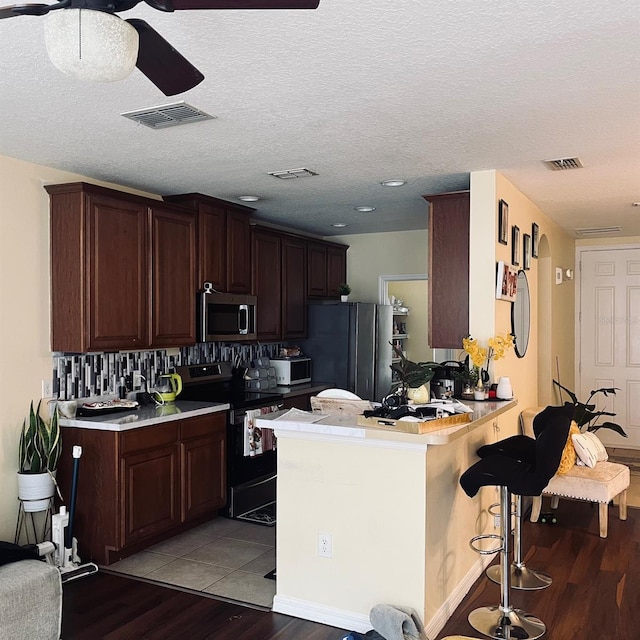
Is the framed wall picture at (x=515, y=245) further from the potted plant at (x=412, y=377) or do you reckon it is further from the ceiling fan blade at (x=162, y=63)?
the ceiling fan blade at (x=162, y=63)

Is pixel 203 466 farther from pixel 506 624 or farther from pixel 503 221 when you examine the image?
pixel 503 221

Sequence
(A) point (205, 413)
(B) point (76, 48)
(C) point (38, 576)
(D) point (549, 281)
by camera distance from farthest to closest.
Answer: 1. (D) point (549, 281)
2. (A) point (205, 413)
3. (C) point (38, 576)
4. (B) point (76, 48)

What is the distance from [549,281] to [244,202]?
3015 mm

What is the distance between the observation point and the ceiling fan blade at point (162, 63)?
64.2 inches

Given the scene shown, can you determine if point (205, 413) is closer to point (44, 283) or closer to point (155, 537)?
point (155, 537)

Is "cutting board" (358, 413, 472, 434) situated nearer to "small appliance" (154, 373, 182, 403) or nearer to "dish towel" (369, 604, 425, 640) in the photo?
"dish towel" (369, 604, 425, 640)

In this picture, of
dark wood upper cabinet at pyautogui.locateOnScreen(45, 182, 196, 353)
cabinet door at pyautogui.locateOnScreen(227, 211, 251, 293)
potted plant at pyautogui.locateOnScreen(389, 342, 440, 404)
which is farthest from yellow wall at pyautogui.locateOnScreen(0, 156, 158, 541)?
potted plant at pyautogui.locateOnScreen(389, 342, 440, 404)

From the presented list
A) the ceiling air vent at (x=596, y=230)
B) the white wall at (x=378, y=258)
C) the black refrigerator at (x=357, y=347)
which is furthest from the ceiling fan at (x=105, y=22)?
the ceiling air vent at (x=596, y=230)

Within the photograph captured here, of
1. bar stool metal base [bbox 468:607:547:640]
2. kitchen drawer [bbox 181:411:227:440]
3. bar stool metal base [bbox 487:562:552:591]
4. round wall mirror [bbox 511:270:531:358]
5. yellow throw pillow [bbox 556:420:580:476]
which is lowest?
bar stool metal base [bbox 487:562:552:591]

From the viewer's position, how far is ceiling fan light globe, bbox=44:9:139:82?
1.40 m

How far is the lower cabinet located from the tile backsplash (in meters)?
0.37

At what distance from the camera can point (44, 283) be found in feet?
13.3

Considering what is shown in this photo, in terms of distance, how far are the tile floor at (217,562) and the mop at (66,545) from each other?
19cm

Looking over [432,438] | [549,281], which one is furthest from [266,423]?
[549,281]
